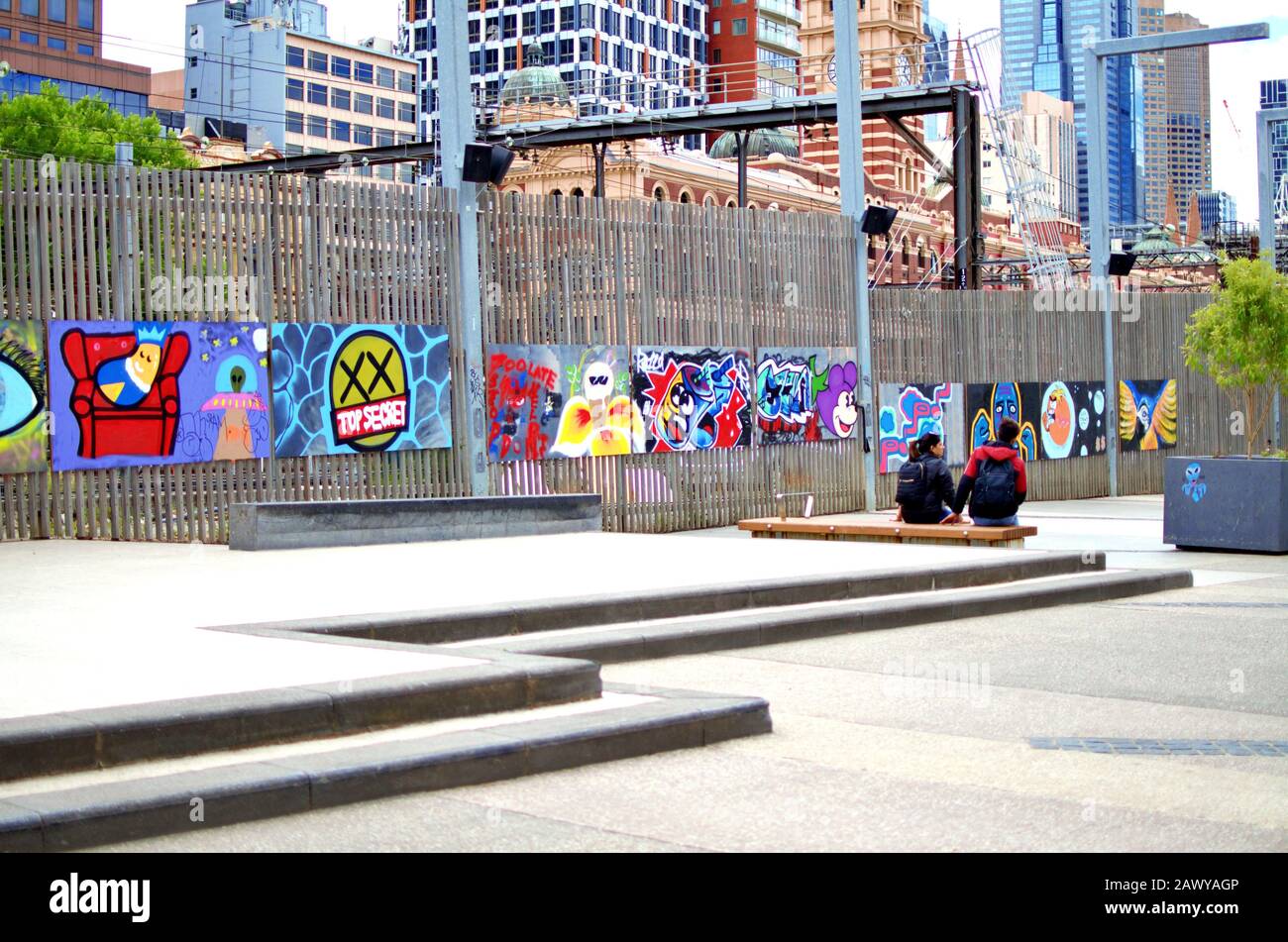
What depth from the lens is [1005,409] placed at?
28.9 metres

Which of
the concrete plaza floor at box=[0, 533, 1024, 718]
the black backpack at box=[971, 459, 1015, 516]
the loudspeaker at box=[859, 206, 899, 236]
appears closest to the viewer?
the concrete plaza floor at box=[0, 533, 1024, 718]

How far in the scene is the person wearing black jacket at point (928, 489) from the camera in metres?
17.7

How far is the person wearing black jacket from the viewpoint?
58.2 feet

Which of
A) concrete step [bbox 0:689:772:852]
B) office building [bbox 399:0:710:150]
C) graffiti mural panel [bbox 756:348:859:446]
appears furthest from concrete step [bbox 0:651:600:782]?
office building [bbox 399:0:710:150]

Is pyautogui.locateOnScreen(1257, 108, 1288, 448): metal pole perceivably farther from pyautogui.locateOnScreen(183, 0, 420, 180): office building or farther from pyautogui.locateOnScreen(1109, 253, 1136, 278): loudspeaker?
pyautogui.locateOnScreen(183, 0, 420, 180): office building

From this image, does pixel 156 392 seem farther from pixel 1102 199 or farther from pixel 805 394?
pixel 1102 199

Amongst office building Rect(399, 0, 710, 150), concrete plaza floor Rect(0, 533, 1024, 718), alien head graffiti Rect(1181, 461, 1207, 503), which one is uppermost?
office building Rect(399, 0, 710, 150)

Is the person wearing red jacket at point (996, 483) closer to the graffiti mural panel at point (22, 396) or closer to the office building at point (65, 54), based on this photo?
the graffiti mural panel at point (22, 396)

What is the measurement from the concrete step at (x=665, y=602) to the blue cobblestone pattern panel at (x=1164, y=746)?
398 centimetres

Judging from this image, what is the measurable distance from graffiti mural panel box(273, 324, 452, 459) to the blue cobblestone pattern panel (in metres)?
11.0

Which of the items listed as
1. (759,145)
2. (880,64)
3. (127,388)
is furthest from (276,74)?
(127,388)

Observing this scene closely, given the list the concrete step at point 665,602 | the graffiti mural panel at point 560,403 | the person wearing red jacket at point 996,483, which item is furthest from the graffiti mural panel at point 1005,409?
the concrete step at point 665,602

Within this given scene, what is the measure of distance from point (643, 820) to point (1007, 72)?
35252 millimetres

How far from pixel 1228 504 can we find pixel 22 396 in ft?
46.0
